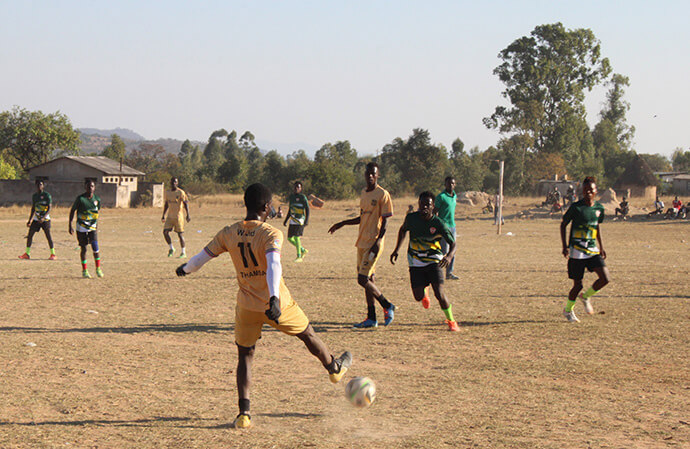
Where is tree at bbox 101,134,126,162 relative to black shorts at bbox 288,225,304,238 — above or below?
above

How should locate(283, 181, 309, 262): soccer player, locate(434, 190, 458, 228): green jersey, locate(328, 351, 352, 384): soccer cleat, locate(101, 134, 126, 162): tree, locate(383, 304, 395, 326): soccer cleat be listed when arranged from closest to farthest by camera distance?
locate(328, 351, 352, 384): soccer cleat < locate(383, 304, 395, 326): soccer cleat < locate(434, 190, 458, 228): green jersey < locate(283, 181, 309, 262): soccer player < locate(101, 134, 126, 162): tree

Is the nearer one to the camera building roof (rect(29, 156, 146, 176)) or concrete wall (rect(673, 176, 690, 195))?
building roof (rect(29, 156, 146, 176))

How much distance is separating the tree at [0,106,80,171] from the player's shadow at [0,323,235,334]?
69586 mm

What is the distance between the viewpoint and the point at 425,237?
9789 millimetres

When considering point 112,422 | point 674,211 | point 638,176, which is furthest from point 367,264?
point 638,176

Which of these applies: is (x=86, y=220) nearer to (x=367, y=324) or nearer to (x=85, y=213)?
(x=85, y=213)

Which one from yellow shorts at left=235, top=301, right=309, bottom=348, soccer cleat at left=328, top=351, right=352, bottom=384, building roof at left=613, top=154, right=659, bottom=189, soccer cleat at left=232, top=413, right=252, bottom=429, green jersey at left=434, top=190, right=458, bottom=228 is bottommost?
soccer cleat at left=232, top=413, right=252, bottom=429

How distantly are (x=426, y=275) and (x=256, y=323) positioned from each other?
13.7 feet

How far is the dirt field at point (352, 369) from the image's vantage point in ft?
19.5

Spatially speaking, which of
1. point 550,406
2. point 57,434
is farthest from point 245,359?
point 550,406

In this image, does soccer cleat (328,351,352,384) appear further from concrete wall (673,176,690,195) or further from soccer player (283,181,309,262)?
concrete wall (673,176,690,195)

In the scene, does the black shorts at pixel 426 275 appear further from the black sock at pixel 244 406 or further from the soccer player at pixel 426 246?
the black sock at pixel 244 406

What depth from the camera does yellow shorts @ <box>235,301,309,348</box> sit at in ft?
20.1

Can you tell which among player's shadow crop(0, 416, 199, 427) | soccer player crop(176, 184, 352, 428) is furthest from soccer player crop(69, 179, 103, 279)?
soccer player crop(176, 184, 352, 428)
